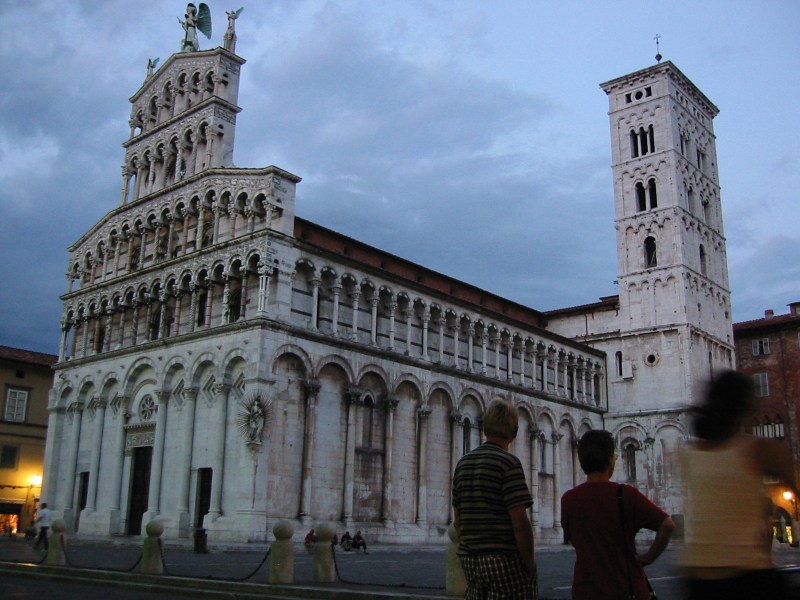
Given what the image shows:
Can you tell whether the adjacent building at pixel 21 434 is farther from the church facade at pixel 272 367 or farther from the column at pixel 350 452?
the column at pixel 350 452

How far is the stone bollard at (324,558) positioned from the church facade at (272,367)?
12.2 metres

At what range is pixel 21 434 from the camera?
44.1 meters

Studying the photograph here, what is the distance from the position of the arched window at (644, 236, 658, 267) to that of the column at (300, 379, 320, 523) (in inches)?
1068

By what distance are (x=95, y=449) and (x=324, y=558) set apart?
2276 centimetres

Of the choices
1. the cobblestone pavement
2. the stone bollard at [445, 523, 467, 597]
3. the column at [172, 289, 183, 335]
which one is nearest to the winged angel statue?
the column at [172, 289, 183, 335]

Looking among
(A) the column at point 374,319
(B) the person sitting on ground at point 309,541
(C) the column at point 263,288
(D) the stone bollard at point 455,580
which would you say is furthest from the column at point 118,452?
(D) the stone bollard at point 455,580

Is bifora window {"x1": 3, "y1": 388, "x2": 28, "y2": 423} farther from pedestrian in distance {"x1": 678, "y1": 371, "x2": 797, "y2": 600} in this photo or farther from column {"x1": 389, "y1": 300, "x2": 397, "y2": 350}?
pedestrian in distance {"x1": 678, "y1": 371, "x2": 797, "y2": 600}

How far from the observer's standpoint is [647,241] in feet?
165

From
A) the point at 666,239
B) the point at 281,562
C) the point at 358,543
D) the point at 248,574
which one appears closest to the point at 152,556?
the point at 248,574

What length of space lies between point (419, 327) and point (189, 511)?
12899mm

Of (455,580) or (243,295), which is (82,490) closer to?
(243,295)

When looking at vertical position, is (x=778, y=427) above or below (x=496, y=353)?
below

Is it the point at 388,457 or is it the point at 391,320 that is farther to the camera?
the point at 391,320

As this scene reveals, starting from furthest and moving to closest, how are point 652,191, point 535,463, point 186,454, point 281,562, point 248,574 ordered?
point 652,191, point 535,463, point 186,454, point 248,574, point 281,562
